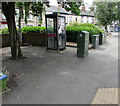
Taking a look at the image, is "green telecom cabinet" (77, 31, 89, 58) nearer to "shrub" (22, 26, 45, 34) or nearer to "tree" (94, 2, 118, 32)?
"shrub" (22, 26, 45, 34)

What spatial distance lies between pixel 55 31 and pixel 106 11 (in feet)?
53.9

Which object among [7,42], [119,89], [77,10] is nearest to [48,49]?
[77,10]

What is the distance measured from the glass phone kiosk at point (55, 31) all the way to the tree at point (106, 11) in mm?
15421

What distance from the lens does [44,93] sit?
3.79 m

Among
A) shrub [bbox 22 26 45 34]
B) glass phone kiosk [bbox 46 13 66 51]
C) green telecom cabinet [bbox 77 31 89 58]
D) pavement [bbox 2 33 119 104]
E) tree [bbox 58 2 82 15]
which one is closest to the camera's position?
pavement [bbox 2 33 119 104]

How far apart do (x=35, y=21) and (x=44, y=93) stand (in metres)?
28.2

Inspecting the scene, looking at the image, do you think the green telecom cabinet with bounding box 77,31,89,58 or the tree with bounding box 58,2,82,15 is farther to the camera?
the tree with bounding box 58,2,82,15

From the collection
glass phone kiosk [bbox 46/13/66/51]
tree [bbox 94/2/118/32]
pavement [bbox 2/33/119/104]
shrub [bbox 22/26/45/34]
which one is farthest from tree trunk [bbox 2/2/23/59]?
tree [bbox 94/2/118/32]

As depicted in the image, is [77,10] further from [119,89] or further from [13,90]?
[13,90]

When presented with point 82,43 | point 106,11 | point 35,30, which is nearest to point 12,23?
point 82,43

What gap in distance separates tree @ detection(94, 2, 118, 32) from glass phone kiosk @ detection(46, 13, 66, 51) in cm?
1542

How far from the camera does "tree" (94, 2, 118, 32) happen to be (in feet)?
72.7

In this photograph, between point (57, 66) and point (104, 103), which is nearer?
point (104, 103)

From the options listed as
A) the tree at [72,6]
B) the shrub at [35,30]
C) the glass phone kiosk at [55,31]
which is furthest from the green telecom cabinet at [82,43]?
the shrub at [35,30]
